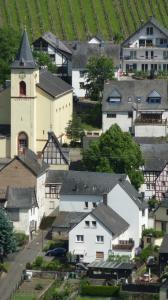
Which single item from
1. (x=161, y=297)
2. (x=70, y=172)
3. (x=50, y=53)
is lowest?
(x=161, y=297)

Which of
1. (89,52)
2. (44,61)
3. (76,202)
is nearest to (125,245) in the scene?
(76,202)

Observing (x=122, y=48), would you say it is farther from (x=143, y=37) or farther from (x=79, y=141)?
(x=79, y=141)

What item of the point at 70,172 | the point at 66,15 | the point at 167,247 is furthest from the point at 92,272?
the point at 66,15

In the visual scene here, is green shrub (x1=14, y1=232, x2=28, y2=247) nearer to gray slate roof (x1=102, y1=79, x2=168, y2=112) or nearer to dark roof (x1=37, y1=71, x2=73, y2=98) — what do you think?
dark roof (x1=37, y1=71, x2=73, y2=98)

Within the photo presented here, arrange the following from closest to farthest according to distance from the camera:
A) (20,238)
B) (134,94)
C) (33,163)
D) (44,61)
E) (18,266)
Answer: (18,266) < (20,238) < (33,163) < (134,94) < (44,61)

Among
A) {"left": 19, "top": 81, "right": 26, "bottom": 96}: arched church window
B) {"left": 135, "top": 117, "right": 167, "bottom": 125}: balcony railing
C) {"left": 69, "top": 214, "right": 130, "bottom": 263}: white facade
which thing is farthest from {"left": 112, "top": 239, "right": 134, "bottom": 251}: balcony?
{"left": 135, "top": 117, "right": 167, "bottom": 125}: balcony railing

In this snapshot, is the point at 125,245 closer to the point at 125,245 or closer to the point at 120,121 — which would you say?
the point at 125,245

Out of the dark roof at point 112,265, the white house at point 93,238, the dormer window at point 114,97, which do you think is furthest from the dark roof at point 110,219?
the dormer window at point 114,97
